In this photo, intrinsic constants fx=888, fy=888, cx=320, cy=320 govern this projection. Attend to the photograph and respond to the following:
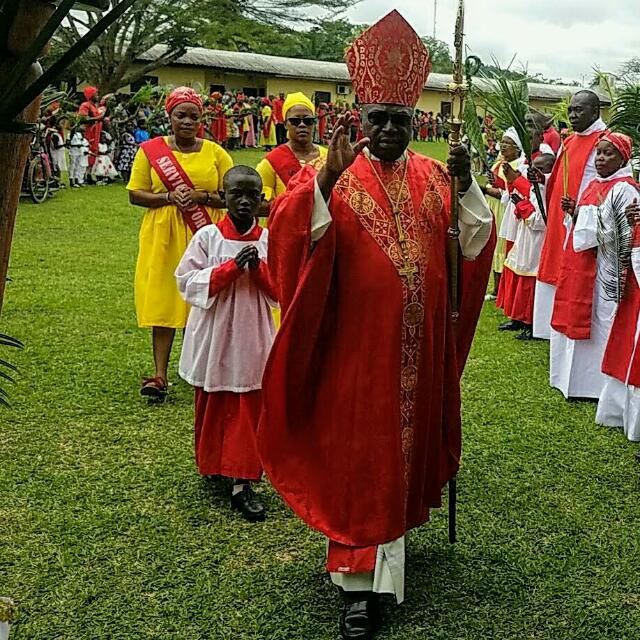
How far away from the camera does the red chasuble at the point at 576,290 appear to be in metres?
6.25

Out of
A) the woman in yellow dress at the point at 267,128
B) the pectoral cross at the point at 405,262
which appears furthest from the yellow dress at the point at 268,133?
the pectoral cross at the point at 405,262

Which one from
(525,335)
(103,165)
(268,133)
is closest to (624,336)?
(525,335)

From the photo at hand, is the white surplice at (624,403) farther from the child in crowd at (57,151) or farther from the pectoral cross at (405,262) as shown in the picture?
the child in crowd at (57,151)

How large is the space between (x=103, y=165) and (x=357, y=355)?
62.4 ft

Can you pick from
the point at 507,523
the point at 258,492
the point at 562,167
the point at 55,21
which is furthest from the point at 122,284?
the point at 55,21

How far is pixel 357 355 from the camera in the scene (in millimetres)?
3252

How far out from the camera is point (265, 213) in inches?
193

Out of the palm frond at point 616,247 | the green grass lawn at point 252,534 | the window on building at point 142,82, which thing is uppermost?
the window on building at point 142,82

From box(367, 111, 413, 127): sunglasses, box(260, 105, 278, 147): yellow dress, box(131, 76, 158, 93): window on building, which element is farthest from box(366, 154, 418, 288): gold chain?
box(260, 105, 278, 147): yellow dress

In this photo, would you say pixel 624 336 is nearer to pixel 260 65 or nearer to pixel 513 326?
pixel 513 326

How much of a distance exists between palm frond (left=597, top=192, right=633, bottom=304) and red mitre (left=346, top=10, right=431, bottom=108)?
2.67 meters

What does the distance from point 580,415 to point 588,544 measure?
6.74 ft

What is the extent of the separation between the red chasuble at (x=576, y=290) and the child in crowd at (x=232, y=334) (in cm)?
280

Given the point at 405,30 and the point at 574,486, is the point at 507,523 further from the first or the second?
the point at 405,30
